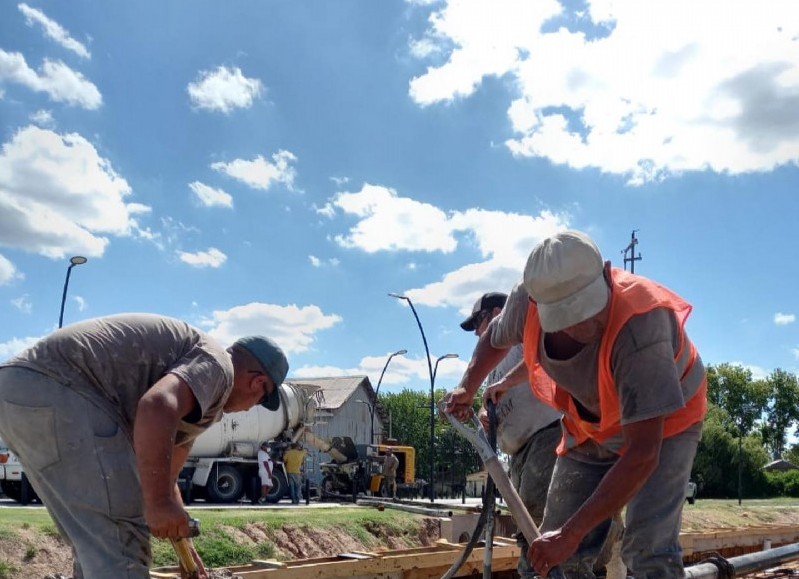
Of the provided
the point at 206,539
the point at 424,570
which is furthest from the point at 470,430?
the point at 206,539

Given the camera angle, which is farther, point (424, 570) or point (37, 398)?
point (424, 570)

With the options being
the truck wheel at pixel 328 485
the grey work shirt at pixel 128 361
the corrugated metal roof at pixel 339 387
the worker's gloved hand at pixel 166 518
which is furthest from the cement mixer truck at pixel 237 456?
the corrugated metal roof at pixel 339 387

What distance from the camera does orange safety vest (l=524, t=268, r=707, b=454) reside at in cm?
286

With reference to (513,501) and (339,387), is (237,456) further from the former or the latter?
(339,387)

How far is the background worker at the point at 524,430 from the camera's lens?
446 cm

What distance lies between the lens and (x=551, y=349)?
3.21 meters

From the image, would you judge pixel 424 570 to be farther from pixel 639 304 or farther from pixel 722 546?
pixel 722 546

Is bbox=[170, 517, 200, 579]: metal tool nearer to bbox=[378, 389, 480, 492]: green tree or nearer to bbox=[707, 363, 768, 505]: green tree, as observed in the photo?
bbox=[378, 389, 480, 492]: green tree

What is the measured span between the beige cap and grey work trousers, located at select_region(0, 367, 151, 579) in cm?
166

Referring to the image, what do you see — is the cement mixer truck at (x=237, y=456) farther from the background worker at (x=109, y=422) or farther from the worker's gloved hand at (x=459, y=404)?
the background worker at (x=109, y=422)

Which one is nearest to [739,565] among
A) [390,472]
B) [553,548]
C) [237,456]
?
[553,548]

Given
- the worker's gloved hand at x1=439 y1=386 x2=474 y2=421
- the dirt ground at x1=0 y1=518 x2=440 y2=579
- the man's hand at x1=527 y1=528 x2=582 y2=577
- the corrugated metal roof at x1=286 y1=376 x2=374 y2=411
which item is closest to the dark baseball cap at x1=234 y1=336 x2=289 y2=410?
the worker's gloved hand at x1=439 y1=386 x2=474 y2=421

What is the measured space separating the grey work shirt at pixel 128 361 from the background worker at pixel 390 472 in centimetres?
2306

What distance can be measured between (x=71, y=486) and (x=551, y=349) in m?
1.92
